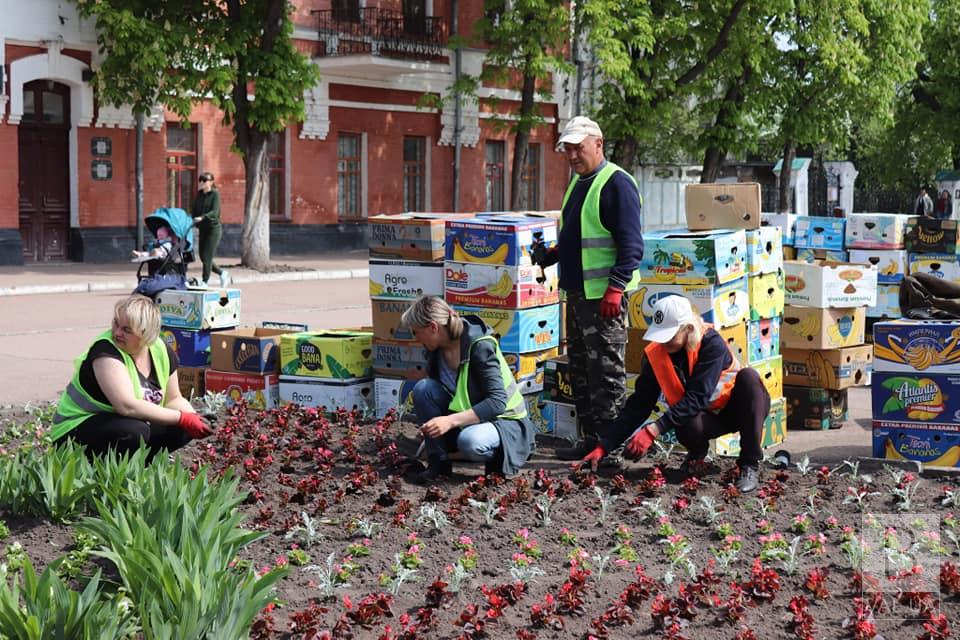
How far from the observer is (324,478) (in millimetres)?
7699

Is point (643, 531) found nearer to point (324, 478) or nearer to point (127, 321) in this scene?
point (324, 478)

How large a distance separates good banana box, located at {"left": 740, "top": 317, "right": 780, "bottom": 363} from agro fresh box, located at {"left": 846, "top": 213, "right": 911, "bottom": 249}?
210 inches

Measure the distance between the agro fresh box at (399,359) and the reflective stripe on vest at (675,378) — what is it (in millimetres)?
2316

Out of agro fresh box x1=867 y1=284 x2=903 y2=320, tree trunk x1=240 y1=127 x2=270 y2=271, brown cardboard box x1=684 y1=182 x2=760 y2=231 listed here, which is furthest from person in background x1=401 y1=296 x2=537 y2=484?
tree trunk x1=240 y1=127 x2=270 y2=271

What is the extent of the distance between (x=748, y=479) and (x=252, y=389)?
4.12 meters

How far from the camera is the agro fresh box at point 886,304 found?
1355 cm

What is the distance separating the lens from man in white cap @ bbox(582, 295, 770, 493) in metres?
7.34

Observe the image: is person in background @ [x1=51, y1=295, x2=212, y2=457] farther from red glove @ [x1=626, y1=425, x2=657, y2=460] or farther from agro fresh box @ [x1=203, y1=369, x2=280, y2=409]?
agro fresh box @ [x1=203, y1=369, x2=280, y2=409]

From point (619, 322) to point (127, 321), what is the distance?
2.96 metres

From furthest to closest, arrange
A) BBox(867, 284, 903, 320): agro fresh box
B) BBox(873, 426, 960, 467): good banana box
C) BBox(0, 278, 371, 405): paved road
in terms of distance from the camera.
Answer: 1. BBox(867, 284, 903, 320): agro fresh box
2. BBox(0, 278, 371, 405): paved road
3. BBox(873, 426, 960, 467): good banana box

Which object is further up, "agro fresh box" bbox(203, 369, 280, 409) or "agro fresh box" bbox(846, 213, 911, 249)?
"agro fresh box" bbox(846, 213, 911, 249)

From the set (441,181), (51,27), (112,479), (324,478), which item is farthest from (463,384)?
(441,181)

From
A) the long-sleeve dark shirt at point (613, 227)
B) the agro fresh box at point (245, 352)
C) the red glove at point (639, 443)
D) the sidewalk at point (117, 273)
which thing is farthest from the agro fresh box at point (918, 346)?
the sidewalk at point (117, 273)

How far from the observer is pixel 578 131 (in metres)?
8.05
